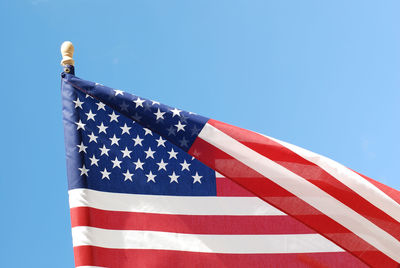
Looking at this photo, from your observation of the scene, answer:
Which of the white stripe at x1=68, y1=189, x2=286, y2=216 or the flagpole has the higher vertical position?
the flagpole

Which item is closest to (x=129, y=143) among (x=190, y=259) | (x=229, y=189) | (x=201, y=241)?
(x=229, y=189)

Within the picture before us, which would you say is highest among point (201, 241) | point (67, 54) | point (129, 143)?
point (67, 54)

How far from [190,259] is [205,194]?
2.91 ft

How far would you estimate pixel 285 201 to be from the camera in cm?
764

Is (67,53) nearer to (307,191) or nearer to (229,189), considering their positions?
(229,189)

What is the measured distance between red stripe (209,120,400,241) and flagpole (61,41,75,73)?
2.11m

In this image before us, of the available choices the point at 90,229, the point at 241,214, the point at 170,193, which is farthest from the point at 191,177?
the point at 90,229

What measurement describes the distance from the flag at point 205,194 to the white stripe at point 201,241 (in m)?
0.01

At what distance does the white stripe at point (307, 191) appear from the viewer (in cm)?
759

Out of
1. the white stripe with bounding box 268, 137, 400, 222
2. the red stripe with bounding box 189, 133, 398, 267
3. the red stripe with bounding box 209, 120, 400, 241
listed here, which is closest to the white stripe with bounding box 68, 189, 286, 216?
the red stripe with bounding box 189, 133, 398, 267

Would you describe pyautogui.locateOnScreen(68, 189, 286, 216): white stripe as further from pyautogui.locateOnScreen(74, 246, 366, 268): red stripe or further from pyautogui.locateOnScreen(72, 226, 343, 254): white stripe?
pyautogui.locateOnScreen(74, 246, 366, 268): red stripe

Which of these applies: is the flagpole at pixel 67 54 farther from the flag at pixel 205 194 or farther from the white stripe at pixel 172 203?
the white stripe at pixel 172 203

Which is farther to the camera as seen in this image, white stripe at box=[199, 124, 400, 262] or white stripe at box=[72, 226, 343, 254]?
white stripe at box=[199, 124, 400, 262]

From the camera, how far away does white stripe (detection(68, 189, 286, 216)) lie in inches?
287
